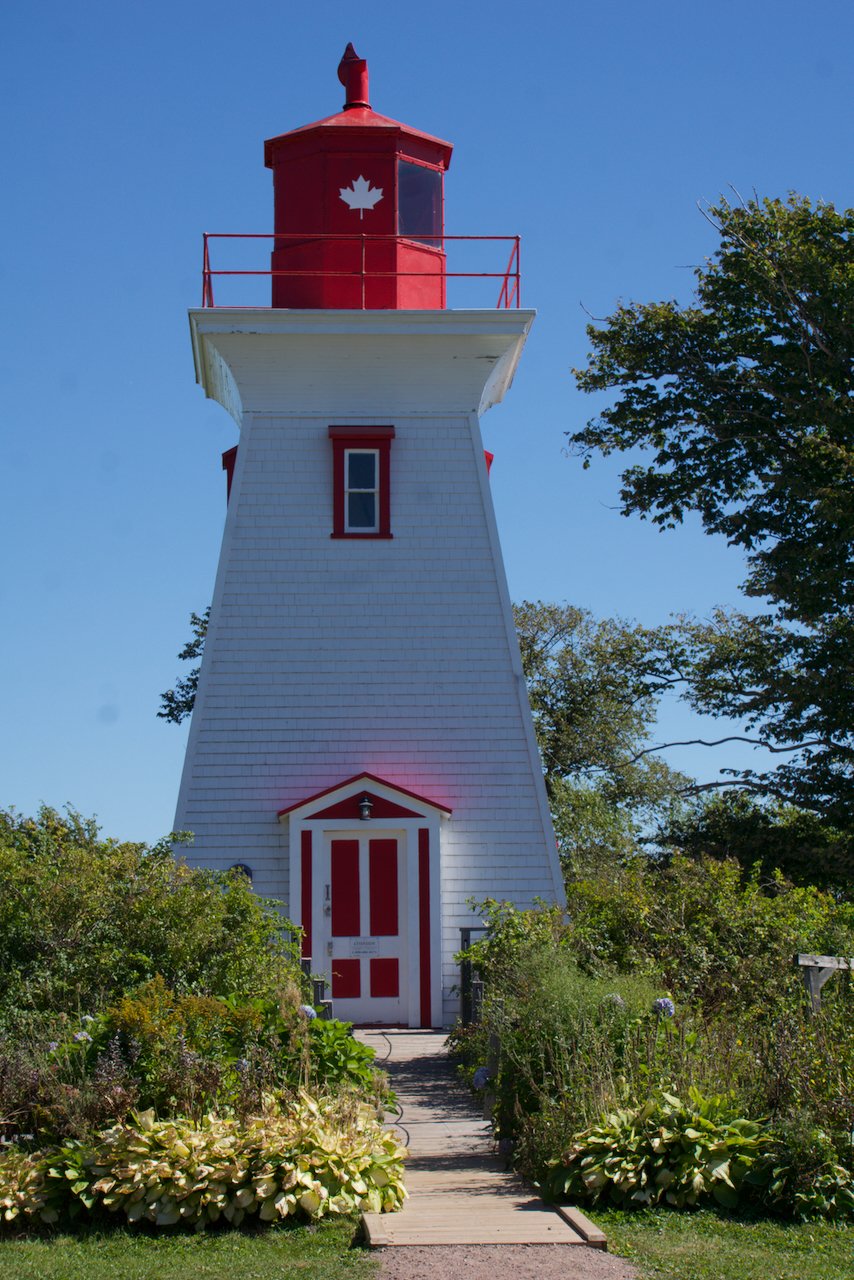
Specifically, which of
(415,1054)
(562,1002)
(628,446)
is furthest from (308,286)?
(562,1002)

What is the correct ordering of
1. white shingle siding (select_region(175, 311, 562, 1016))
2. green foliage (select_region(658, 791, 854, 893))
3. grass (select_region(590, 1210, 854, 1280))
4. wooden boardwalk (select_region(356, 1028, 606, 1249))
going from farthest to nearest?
green foliage (select_region(658, 791, 854, 893)) → white shingle siding (select_region(175, 311, 562, 1016)) → wooden boardwalk (select_region(356, 1028, 606, 1249)) → grass (select_region(590, 1210, 854, 1280))

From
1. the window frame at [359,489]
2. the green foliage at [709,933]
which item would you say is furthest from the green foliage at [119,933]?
the window frame at [359,489]

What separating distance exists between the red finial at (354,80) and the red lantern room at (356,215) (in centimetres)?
85

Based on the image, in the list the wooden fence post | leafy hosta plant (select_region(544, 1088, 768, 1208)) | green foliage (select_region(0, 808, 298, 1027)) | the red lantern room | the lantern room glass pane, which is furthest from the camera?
the lantern room glass pane

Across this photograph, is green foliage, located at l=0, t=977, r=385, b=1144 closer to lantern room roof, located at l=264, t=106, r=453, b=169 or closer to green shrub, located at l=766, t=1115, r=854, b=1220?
green shrub, located at l=766, t=1115, r=854, b=1220

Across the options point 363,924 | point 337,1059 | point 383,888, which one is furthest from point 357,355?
point 337,1059

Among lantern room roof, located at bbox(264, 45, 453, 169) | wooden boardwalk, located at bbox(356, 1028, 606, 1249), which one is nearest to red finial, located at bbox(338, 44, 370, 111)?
lantern room roof, located at bbox(264, 45, 453, 169)

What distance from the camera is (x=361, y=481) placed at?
17.6 meters

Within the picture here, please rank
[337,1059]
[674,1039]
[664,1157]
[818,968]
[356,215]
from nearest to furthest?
1. [664,1157]
2. [337,1059]
3. [674,1039]
4. [818,968]
5. [356,215]

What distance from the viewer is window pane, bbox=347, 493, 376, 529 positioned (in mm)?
17516

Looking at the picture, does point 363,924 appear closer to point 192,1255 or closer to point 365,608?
point 365,608

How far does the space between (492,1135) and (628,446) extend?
14584 mm

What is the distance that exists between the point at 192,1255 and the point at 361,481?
1146 centimetres

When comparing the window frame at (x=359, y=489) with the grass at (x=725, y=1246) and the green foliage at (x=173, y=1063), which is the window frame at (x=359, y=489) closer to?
the green foliage at (x=173, y=1063)
